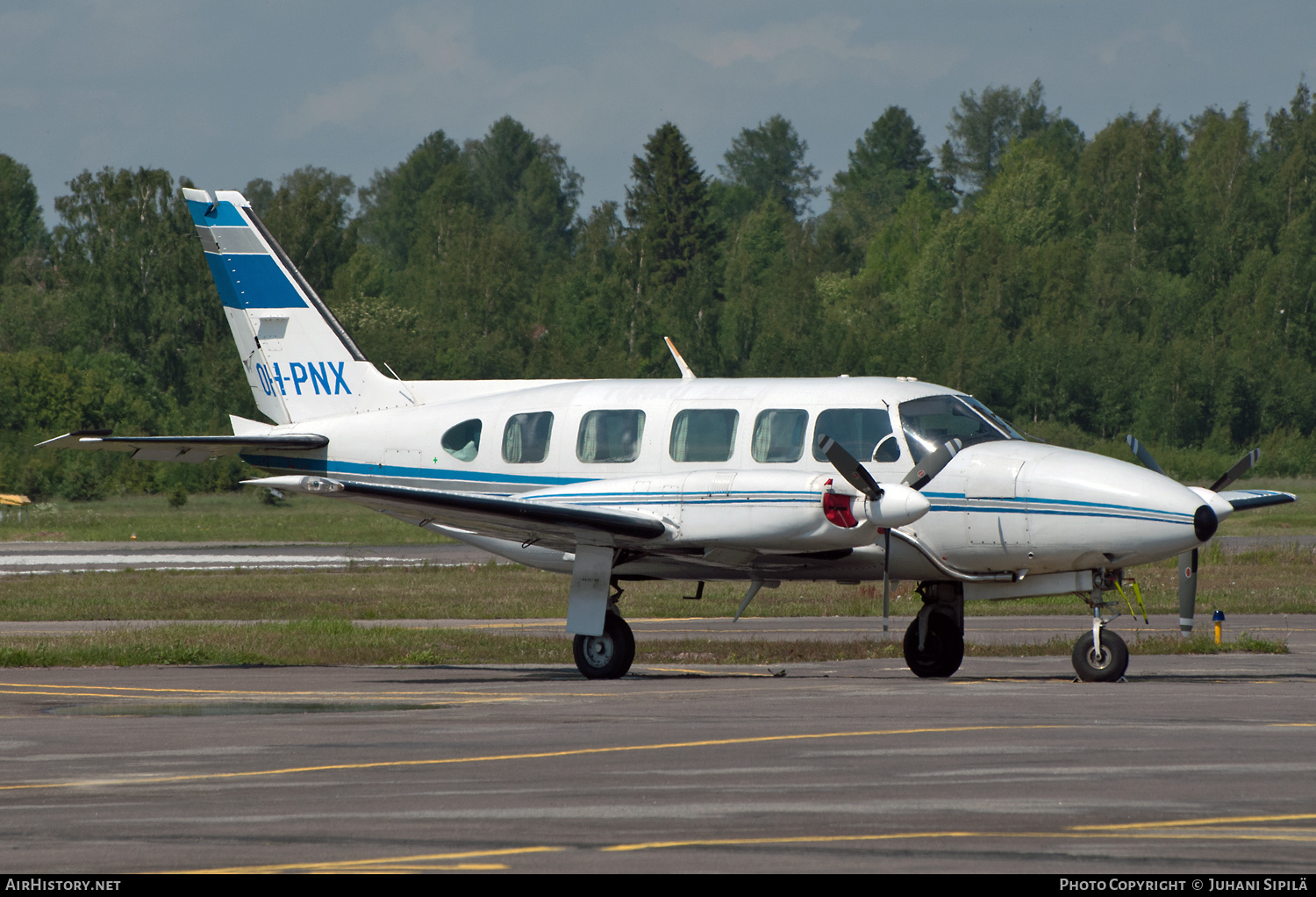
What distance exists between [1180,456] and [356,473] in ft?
190

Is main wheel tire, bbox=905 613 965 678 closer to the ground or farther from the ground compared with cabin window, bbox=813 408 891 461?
closer to the ground

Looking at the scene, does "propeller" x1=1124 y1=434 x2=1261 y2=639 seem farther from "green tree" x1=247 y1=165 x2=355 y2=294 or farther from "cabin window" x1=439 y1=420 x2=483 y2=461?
"green tree" x1=247 y1=165 x2=355 y2=294

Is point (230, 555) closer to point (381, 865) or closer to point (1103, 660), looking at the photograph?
point (1103, 660)

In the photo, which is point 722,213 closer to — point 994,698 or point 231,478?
point 231,478

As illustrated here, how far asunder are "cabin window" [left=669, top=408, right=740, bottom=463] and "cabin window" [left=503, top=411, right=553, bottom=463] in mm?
1667

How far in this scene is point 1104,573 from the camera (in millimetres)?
16531

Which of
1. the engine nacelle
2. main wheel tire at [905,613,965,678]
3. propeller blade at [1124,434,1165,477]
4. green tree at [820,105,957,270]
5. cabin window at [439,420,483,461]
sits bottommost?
main wheel tire at [905,613,965,678]

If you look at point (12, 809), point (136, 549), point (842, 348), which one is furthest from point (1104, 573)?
point (842, 348)

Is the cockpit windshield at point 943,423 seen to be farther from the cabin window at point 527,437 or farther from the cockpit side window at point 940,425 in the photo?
the cabin window at point 527,437

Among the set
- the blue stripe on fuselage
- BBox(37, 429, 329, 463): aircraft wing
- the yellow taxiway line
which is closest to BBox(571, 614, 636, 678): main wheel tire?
the blue stripe on fuselage

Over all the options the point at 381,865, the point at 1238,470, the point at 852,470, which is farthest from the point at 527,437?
the point at 381,865

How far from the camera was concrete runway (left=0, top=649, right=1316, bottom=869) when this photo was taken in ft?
25.1

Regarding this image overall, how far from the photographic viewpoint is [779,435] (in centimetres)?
1747

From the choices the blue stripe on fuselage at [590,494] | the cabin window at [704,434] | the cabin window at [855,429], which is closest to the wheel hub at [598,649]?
the blue stripe on fuselage at [590,494]
